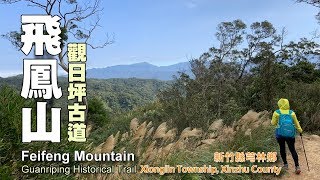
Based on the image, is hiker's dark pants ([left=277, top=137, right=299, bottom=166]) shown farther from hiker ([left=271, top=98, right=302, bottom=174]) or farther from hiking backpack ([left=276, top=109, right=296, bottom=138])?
hiking backpack ([left=276, top=109, right=296, bottom=138])

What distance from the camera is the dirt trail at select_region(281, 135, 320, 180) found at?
7.85m

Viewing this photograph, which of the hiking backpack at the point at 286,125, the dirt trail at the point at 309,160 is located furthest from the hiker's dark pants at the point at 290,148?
the dirt trail at the point at 309,160

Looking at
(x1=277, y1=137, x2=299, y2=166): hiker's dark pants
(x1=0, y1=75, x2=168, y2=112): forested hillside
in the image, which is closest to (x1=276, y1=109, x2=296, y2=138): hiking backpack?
(x1=277, y1=137, x2=299, y2=166): hiker's dark pants

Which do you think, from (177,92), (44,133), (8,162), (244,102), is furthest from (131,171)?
(177,92)

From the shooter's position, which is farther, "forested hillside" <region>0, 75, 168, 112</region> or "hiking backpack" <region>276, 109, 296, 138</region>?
Result: "forested hillside" <region>0, 75, 168, 112</region>

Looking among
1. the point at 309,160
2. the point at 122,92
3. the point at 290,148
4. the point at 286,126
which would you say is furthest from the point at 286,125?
the point at 122,92

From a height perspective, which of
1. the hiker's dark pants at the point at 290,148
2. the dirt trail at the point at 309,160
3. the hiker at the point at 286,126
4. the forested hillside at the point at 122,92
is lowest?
the forested hillside at the point at 122,92

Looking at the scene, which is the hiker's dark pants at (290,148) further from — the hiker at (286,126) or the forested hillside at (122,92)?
the forested hillside at (122,92)

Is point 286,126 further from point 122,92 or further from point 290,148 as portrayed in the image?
point 122,92

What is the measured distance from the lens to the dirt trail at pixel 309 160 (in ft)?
25.8

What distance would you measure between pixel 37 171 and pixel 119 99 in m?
67.5

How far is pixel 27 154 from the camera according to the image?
486 centimetres

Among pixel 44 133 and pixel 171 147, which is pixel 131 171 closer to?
pixel 171 147

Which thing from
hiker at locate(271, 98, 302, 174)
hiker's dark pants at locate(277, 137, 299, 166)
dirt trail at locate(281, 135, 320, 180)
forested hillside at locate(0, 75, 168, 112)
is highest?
hiker at locate(271, 98, 302, 174)
